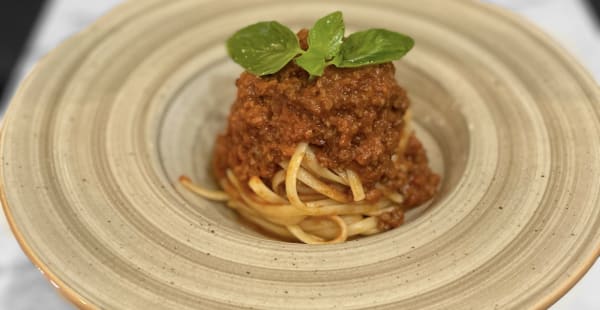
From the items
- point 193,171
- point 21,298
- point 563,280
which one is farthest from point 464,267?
point 21,298

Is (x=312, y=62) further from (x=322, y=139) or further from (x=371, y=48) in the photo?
(x=322, y=139)

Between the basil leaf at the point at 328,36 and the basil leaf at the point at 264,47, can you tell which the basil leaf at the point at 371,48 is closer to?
the basil leaf at the point at 328,36

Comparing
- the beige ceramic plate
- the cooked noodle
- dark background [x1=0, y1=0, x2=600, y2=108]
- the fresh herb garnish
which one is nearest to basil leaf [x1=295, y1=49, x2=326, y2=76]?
the fresh herb garnish

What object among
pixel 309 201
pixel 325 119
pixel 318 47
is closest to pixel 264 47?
pixel 318 47

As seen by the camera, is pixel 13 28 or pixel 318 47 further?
pixel 13 28

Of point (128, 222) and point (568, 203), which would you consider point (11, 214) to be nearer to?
point (128, 222)

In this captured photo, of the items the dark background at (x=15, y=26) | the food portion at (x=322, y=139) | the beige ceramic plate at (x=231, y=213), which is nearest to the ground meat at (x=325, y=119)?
the food portion at (x=322, y=139)

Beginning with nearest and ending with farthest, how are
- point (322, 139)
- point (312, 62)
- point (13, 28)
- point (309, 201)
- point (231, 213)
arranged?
point (312, 62) < point (322, 139) < point (309, 201) < point (231, 213) < point (13, 28)

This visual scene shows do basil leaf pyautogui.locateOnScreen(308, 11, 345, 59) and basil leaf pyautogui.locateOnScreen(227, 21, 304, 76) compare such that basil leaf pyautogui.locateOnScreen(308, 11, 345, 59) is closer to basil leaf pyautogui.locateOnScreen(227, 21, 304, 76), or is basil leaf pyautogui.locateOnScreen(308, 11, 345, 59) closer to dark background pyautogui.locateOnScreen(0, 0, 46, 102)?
basil leaf pyautogui.locateOnScreen(227, 21, 304, 76)
